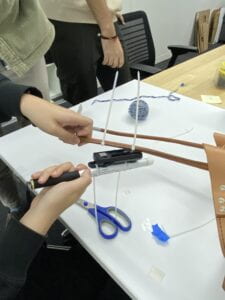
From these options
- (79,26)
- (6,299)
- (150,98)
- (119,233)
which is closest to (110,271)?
(119,233)

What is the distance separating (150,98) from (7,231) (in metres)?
0.68

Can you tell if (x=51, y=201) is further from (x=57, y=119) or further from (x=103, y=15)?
(x=103, y=15)

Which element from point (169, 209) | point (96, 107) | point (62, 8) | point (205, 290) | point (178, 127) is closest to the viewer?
point (205, 290)

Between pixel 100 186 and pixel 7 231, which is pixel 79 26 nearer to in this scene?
pixel 100 186

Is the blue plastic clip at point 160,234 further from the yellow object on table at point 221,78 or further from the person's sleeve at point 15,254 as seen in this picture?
the yellow object on table at point 221,78

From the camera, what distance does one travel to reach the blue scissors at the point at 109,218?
0.57 meters

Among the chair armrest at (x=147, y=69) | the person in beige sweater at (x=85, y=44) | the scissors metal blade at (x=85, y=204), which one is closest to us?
Result: the scissors metal blade at (x=85, y=204)

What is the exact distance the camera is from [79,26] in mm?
1240

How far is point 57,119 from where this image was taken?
2.15ft

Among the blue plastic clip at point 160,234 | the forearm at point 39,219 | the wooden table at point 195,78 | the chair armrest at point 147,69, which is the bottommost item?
the blue plastic clip at point 160,234

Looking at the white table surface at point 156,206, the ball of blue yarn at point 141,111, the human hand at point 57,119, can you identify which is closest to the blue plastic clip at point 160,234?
the white table surface at point 156,206

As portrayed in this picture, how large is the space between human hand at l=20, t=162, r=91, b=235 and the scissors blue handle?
0.07m

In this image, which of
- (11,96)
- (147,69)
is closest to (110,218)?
(11,96)

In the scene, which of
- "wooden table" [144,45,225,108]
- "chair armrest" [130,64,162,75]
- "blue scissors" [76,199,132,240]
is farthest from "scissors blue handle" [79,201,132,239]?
"chair armrest" [130,64,162,75]
